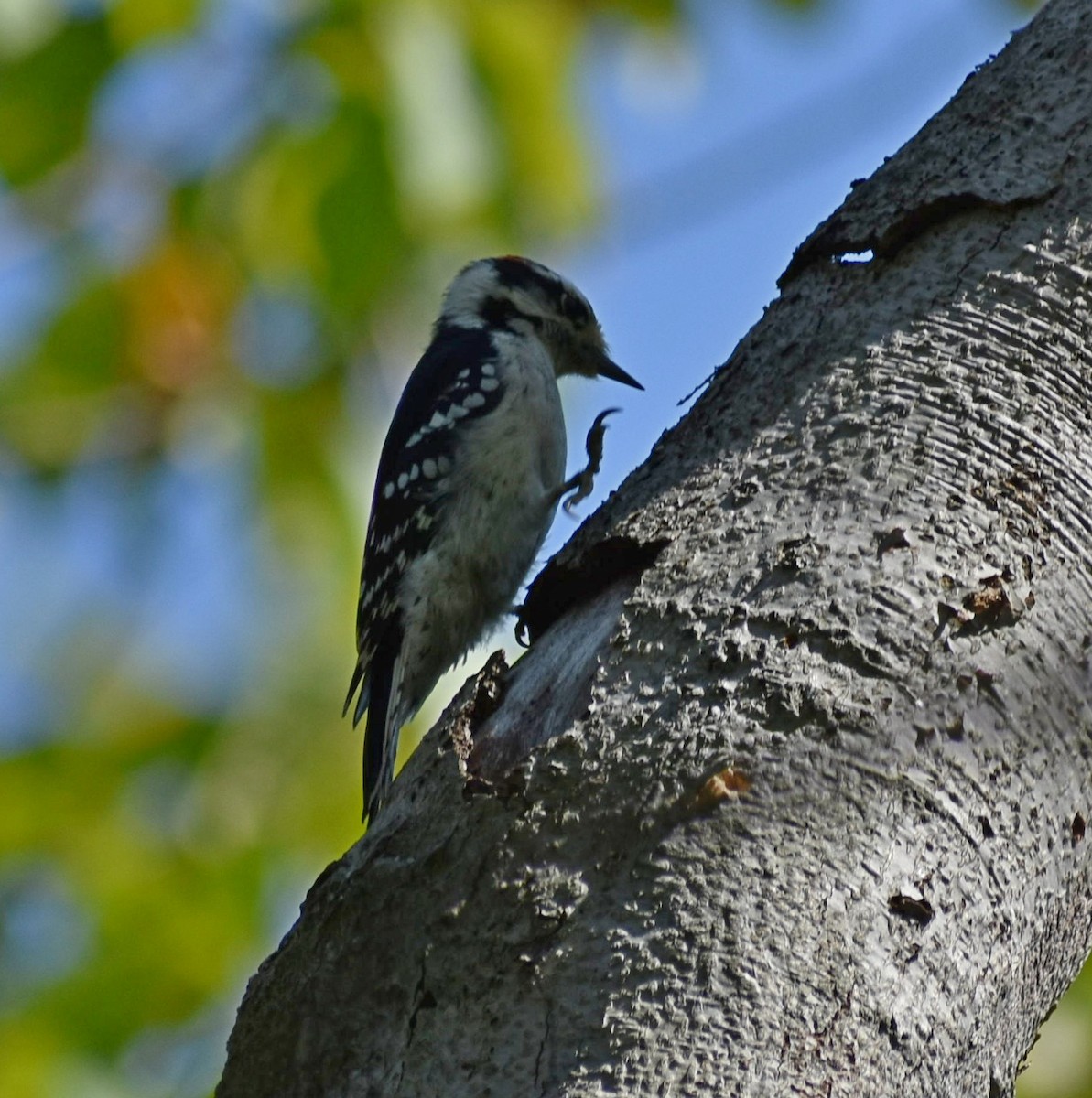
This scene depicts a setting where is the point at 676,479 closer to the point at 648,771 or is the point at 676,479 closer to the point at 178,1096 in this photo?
the point at 648,771

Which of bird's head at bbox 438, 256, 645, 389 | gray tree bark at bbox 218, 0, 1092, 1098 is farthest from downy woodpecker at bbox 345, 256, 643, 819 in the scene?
gray tree bark at bbox 218, 0, 1092, 1098

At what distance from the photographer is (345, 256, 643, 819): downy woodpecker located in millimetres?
4082

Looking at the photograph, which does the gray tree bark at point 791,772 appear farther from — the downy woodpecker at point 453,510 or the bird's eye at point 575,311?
the bird's eye at point 575,311

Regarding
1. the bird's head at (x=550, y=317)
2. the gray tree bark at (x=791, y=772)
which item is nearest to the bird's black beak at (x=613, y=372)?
the bird's head at (x=550, y=317)

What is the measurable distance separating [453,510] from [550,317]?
3.69 feet

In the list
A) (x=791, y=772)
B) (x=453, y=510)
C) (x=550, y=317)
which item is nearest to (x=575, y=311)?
(x=550, y=317)

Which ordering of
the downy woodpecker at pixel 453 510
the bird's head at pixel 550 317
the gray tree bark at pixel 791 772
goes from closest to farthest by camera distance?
the gray tree bark at pixel 791 772 → the downy woodpecker at pixel 453 510 → the bird's head at pixel 550 317

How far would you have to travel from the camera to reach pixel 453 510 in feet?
13.9

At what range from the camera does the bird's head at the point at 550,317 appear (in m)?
5.07

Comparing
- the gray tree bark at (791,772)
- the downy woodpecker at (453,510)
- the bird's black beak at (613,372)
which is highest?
the bird's black beak at (613,372)

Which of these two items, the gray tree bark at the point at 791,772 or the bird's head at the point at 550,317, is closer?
the gray tree bark at the point at 791,772

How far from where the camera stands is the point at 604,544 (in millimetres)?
2062

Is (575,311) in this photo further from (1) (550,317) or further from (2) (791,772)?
(2) (791,772)

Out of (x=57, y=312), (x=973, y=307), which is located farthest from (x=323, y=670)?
(x=973, y=307)
